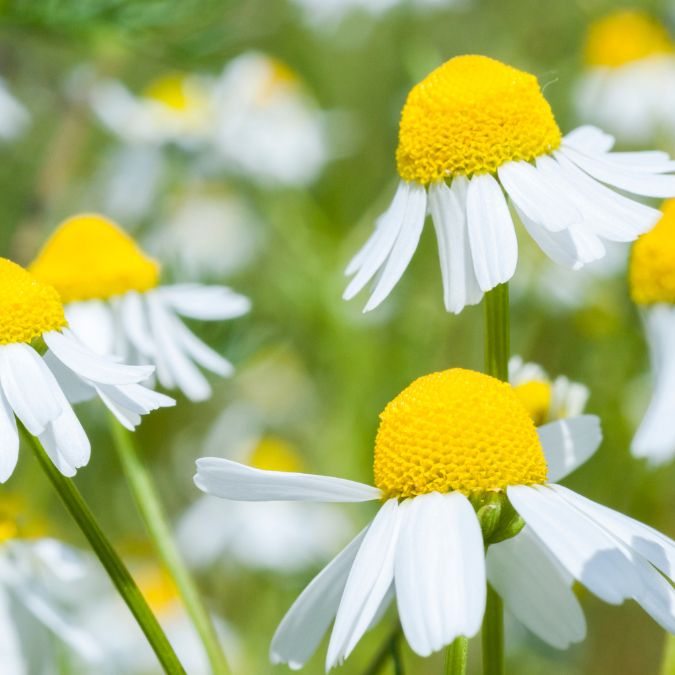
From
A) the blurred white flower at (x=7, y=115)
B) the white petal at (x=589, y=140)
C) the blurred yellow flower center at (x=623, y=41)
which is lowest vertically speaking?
the white petal at (x=589, y=140)

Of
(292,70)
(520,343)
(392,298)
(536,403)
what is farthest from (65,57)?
(536,403)

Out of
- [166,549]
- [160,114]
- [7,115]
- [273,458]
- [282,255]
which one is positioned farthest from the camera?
[282,255]

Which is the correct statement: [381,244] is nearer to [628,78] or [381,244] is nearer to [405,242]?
[405,242]

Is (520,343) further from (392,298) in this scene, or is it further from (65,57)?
(65,57)

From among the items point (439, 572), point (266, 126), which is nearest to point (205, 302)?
point (439, 572)

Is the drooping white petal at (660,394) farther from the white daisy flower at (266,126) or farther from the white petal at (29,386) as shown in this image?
the white daisy flower at (266,126)

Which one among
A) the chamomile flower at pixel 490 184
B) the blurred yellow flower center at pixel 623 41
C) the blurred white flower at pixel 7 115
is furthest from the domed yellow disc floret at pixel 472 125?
the blurred yellow flower center at pixel 623 41
